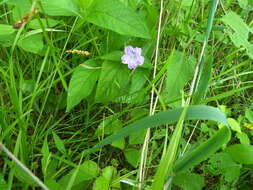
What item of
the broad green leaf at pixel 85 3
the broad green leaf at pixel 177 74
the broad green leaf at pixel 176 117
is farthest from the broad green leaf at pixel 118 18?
the broad green leaf at pixel 176 117

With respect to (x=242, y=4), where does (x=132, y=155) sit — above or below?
below

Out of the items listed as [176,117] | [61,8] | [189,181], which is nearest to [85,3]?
[61,8]

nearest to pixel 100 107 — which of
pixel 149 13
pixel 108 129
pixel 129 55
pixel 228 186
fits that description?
pixel 108 129

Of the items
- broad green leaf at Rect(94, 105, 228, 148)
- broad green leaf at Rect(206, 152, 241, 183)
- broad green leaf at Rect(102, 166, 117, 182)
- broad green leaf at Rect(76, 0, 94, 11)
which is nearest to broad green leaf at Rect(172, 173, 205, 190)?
broad green leaf at Rect(206, 152, 241, 183)

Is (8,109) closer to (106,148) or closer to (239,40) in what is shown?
(106,148)

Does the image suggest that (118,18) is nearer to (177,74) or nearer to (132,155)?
(177,74)

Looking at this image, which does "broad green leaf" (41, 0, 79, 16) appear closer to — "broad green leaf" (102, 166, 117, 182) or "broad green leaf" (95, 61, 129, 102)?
"broad green leaf" (95, 61, 129, 102)

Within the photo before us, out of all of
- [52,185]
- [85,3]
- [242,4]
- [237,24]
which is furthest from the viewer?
[242,4]
